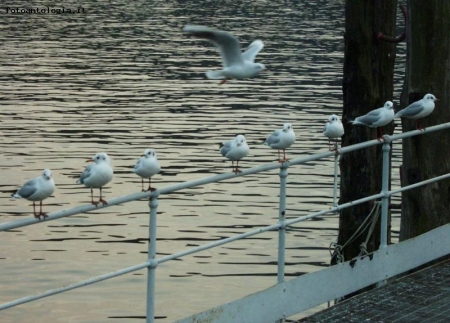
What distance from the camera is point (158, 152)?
83.8 ft

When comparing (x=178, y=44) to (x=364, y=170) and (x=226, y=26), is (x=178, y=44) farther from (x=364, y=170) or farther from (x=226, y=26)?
(x=364, y=170)

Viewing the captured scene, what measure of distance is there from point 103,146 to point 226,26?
28.4 m

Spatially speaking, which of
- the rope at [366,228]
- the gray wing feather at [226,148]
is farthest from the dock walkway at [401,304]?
the rope at [366,228]

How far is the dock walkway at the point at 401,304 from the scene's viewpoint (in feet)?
29.9

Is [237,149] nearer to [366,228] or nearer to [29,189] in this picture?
[29,189]

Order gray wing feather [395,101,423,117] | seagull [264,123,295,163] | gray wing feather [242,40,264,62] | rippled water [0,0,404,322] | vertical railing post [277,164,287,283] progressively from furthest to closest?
rippled water [0,0,404,322] < gray wing feather [242,40,264,62] < gray wing feather [395,101,423,117] < seagull [264,123,295,163] < vertical railing post [277,164,287,283]

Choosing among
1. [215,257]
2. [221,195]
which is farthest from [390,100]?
[221,195]

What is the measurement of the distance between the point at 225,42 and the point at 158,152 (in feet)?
45.1

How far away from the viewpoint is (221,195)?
72.6 feet

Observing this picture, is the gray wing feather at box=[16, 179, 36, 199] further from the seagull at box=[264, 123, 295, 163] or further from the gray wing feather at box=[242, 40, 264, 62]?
the gray wing feather at box=[242, 40, 264, 62]

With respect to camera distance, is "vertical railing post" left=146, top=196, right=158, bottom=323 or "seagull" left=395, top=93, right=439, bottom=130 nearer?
"vertical railing post" left=146, top=196, right=158, bottom=323

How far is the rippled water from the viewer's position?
16.6 meters

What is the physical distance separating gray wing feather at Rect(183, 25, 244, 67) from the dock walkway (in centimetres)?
272

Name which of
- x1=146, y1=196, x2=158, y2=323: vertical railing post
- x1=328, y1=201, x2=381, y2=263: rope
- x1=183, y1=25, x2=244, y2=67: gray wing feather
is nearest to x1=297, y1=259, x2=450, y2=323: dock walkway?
x1=146, y1=196, x2=158, y2=323: vertical railing post
